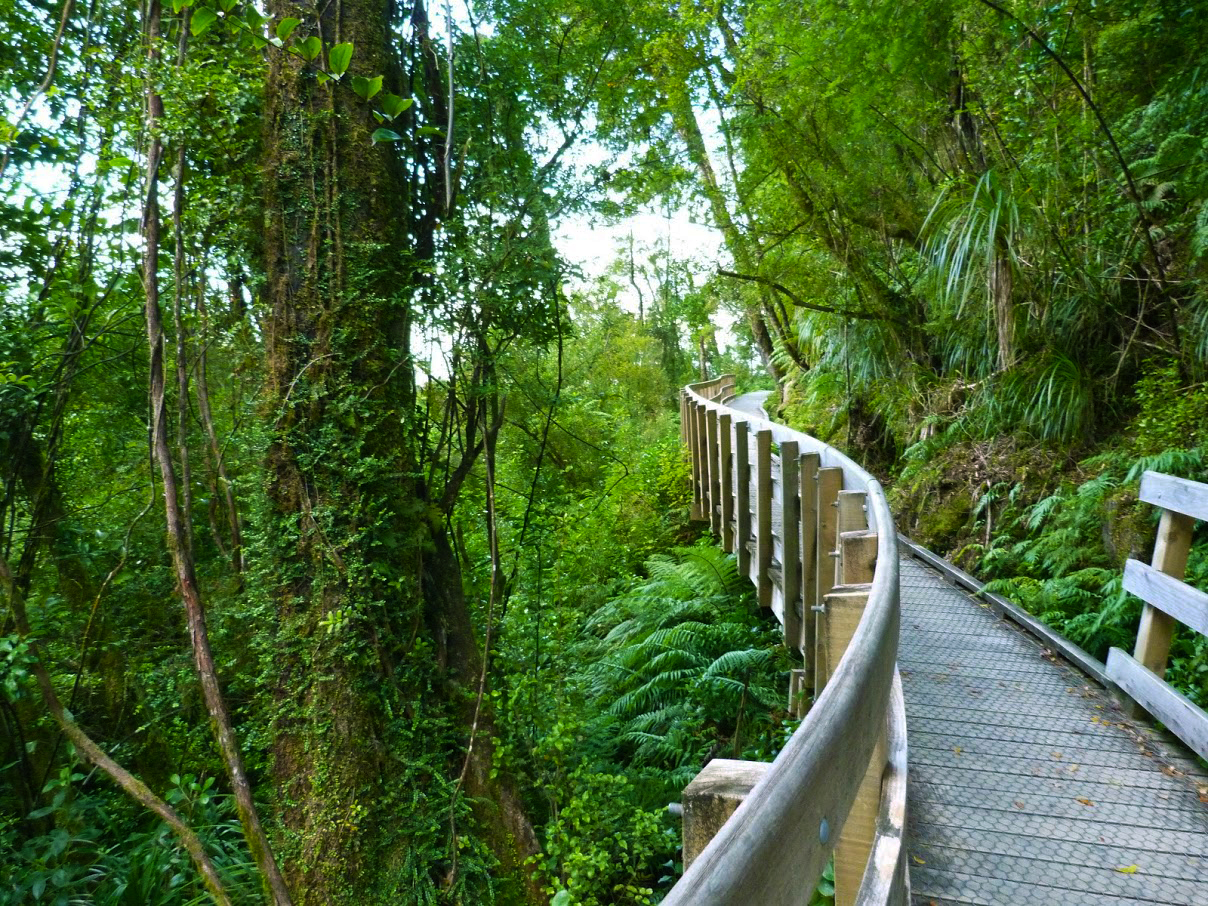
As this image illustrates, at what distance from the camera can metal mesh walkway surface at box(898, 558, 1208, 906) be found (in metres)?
2.20

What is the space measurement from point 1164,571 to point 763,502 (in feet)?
9.17

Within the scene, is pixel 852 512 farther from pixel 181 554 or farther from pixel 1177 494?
pixel 181 554

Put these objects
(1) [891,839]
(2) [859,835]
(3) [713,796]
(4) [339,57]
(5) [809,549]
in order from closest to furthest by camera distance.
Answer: (3) [713,796] < (1) [891,839] < (2) [859,835] < (4) [339,57] < (5) [809,549]

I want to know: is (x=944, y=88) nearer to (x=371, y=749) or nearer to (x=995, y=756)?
(x=995, y=756)

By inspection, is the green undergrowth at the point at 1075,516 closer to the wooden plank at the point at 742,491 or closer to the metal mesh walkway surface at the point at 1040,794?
the metal mesh walkway surface at the point at 1040,794

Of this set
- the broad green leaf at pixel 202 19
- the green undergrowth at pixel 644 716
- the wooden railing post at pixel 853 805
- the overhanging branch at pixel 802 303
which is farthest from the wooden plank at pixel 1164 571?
the overhanging branch at pixel 802 303

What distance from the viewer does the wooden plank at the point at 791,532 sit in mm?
5031

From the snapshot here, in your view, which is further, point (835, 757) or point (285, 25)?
point (285, 25)

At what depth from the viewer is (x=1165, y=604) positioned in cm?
329

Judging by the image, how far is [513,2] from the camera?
12.1ft

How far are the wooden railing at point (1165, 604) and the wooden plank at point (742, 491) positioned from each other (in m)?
3.20

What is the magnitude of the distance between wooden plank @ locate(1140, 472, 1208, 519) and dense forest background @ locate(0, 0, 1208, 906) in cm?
143

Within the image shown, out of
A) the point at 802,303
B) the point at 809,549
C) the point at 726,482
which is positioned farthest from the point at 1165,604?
the point at 802,303

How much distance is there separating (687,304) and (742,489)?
5.27m
